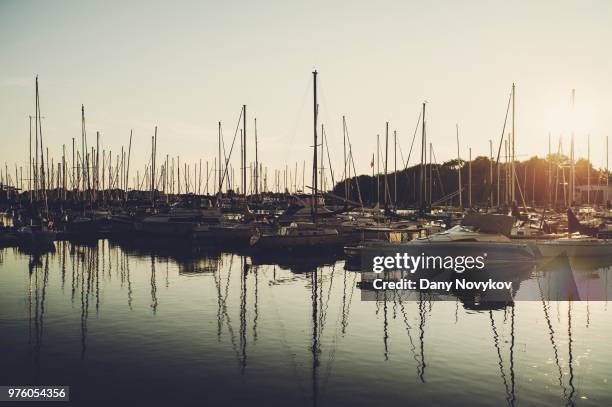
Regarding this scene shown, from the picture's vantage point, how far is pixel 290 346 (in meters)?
18.4

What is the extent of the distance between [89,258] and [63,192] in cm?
5424

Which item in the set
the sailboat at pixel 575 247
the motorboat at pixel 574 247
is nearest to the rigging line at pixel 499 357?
the sailboat at pixel 575 247

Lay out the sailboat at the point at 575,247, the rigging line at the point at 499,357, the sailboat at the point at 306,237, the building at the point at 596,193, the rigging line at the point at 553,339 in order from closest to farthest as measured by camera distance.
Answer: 1. the rigging line at the point at 499,357
2. the rigging line at the point at 553,339
3. the sailboat at the point at 575,247
4. the sailboat at the point at 306,237
5. the building at the point at 596,193

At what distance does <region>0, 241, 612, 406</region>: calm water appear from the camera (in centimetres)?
1417

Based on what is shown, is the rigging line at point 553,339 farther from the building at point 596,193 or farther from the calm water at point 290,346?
the building at point 596,193

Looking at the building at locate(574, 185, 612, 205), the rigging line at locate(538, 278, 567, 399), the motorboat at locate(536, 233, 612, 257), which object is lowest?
the rigging line at locate(538, 278, 567, 399)

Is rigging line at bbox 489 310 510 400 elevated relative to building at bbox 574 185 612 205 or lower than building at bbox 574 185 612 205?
lower

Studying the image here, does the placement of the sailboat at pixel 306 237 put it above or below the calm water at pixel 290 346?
above

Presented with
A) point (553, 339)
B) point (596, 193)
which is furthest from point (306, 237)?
point (596, 193)

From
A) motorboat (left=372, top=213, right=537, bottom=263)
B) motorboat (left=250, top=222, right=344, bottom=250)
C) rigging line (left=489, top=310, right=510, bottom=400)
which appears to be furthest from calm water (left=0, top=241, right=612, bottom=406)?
motorboat (left=250, top=222, right=344, bottom=250)

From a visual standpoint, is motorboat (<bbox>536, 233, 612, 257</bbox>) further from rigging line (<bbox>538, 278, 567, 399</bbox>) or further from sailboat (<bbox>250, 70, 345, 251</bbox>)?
sailboat (<bbox>250, 70, 345, 251</bbox>)

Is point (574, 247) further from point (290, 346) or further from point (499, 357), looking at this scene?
point (290, 346)

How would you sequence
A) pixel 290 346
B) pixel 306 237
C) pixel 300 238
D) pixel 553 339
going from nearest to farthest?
pixel 290 346 → pixel 553 339 → pixel 300 238 → pixel 306 237

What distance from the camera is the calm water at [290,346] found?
14172mm
